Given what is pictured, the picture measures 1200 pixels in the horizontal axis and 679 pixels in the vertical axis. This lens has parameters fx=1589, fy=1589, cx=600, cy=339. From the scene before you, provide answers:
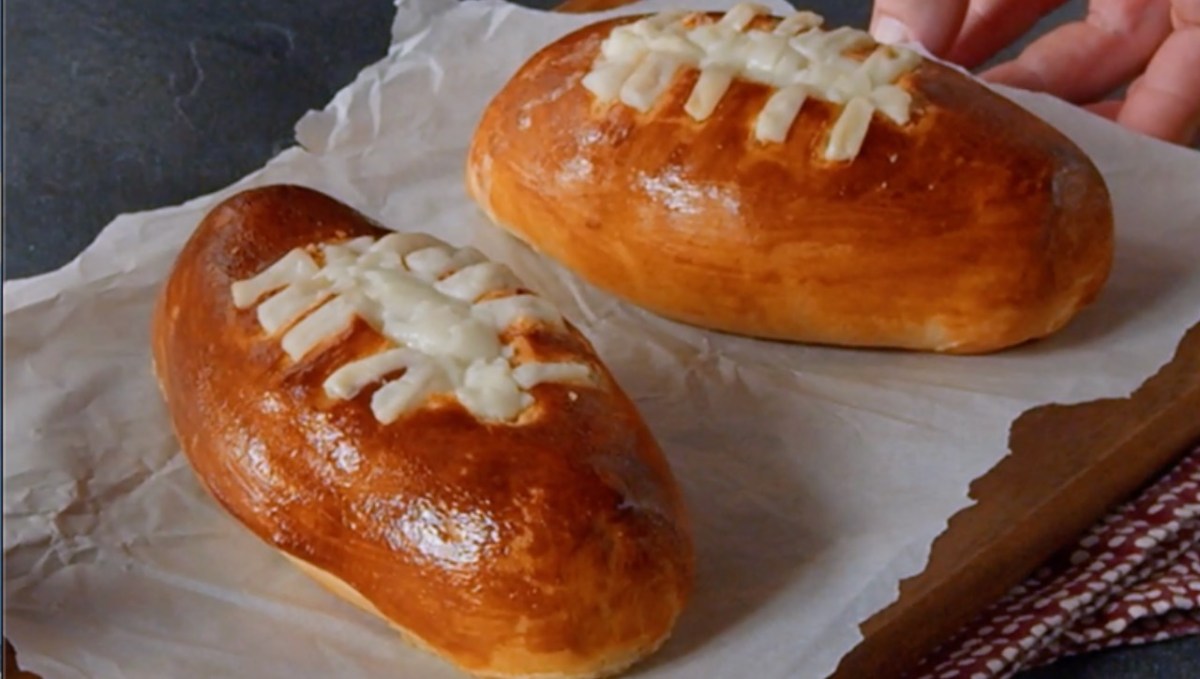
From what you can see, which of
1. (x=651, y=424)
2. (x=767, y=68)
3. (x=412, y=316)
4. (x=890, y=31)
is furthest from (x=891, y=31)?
(x=412, y=316)

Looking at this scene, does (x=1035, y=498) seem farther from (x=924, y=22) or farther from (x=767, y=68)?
(x=924, y=22)

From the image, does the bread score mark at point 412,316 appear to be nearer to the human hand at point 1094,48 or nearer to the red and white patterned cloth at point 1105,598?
the red and white patterned cloth at point 1105,598

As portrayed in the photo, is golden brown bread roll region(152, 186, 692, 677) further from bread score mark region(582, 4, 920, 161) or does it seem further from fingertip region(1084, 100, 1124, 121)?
fingertip region(1084, 100, 1124, 121)

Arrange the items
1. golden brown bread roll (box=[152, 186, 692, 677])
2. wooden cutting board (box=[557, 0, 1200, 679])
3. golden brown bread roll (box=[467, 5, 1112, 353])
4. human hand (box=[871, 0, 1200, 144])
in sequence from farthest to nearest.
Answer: human hand (box=[871, 0, 1200, 144]) → golden brown bread roll (box=[467, 5, 1112, 353]) → wooden cutting board (box=[557, 0, 1200, 679]) → golden brown bread roll (box=[152, 186, 692, 677])

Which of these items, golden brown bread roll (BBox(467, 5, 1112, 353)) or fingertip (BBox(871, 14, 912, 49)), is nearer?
golden brown bread roll (BBox(467, 5, 1112, 353))

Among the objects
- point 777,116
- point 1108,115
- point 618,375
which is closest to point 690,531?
point 618,375

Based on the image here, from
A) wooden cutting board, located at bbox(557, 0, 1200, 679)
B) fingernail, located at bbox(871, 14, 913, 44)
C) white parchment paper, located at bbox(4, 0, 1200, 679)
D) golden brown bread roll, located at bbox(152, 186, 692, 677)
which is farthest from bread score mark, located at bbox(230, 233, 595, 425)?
fingernail, located at bbox(871, 14, 913, 44)
